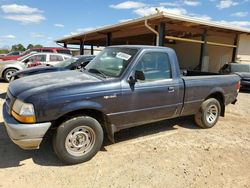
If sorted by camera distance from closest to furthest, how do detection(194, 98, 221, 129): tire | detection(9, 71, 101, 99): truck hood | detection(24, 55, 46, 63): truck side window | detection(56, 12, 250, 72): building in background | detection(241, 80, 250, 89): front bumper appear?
detection(9, 71, 101, 99): truck hood
detection(194, 98, 221, 129): tire
detection(56, 12, 250, 72): building in background
detection(241, 80, 250, 89): front bumper
detection(24, 55, 46, 63): truck side window

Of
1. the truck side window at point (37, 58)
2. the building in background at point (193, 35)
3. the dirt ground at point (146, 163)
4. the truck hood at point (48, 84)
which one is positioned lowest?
the dirt ground at point (146, 163)

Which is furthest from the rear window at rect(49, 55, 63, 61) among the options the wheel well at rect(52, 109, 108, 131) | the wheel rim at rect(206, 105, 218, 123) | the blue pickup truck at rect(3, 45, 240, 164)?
the wheel well at rect(52, 109, 108, 131)

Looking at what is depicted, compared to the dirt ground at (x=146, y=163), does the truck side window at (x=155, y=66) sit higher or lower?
higher

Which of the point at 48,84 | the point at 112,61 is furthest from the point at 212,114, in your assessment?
the point at 48,84

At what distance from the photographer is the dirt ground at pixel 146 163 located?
3.22 metres

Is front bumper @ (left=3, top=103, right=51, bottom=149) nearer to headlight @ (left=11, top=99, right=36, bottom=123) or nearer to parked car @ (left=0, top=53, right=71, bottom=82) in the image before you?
headlight @ (left=11, top=99, right=36, bottom=123)

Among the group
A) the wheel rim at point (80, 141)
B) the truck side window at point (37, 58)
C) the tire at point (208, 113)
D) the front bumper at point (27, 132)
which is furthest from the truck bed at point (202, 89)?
the truck side window at point (37, 58)

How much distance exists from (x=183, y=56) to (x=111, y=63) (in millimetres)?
18168

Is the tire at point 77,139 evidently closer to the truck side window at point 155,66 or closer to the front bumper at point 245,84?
the truck side window at point 155,66

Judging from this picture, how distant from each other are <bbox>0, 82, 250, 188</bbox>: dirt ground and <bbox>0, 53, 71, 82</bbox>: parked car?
26.5 ft

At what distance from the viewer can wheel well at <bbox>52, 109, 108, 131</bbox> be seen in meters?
3.49

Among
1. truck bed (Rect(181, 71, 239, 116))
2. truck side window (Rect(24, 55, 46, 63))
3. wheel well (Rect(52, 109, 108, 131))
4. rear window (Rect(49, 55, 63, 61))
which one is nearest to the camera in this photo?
wheel well (Rect(52, 109, 108, 131))

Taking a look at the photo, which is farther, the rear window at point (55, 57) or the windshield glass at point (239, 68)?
the rear window at point (55, 57)

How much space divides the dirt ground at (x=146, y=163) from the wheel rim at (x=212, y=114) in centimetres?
49
